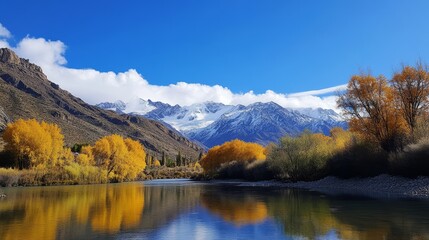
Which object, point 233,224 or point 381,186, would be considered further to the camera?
point 381,186

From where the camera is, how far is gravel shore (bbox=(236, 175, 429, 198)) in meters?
37.8

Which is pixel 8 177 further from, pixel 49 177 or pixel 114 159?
pixel 114 159

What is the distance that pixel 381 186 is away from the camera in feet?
148

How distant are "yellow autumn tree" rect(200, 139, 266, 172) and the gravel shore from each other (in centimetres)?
4554

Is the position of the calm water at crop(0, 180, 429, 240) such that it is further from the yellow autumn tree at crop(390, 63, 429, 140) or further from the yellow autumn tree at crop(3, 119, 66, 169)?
the yellow autumn tree at crop(3, 119, 66, 169)

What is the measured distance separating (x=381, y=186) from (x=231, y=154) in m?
66.5

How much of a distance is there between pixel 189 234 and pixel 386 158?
128 ft

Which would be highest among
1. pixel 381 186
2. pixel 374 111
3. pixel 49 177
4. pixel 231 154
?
pixel 374 111

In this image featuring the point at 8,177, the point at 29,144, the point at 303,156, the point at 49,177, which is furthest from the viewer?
the point at 49,177

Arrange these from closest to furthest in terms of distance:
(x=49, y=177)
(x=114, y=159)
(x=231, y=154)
Answer: 1. (x=49, y=177)
2. (x=114, y=159)
3. (x=231, y=154)

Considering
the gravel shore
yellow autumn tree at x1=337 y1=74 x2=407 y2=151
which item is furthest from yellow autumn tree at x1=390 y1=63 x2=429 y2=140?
the gravel shore

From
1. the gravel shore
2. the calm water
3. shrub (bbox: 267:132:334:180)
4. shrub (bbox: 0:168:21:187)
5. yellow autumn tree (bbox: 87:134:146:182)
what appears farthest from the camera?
yellow autumn tree (bbox: 87:134:146:182)

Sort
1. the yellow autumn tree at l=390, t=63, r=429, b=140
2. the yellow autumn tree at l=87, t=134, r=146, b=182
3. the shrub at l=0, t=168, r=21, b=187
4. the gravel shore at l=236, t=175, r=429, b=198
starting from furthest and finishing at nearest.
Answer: the yellow autumn tree at l=87, t=134, r=146, b=182 → the shrub at l=0, t=168, r=21, b=187 → the yellow autumn tree at l=390, t=63, r=429, b=140 → the gravel shore at l=236, t=175, r=429, b=198

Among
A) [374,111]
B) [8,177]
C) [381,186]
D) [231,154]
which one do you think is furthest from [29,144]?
[381,186]
